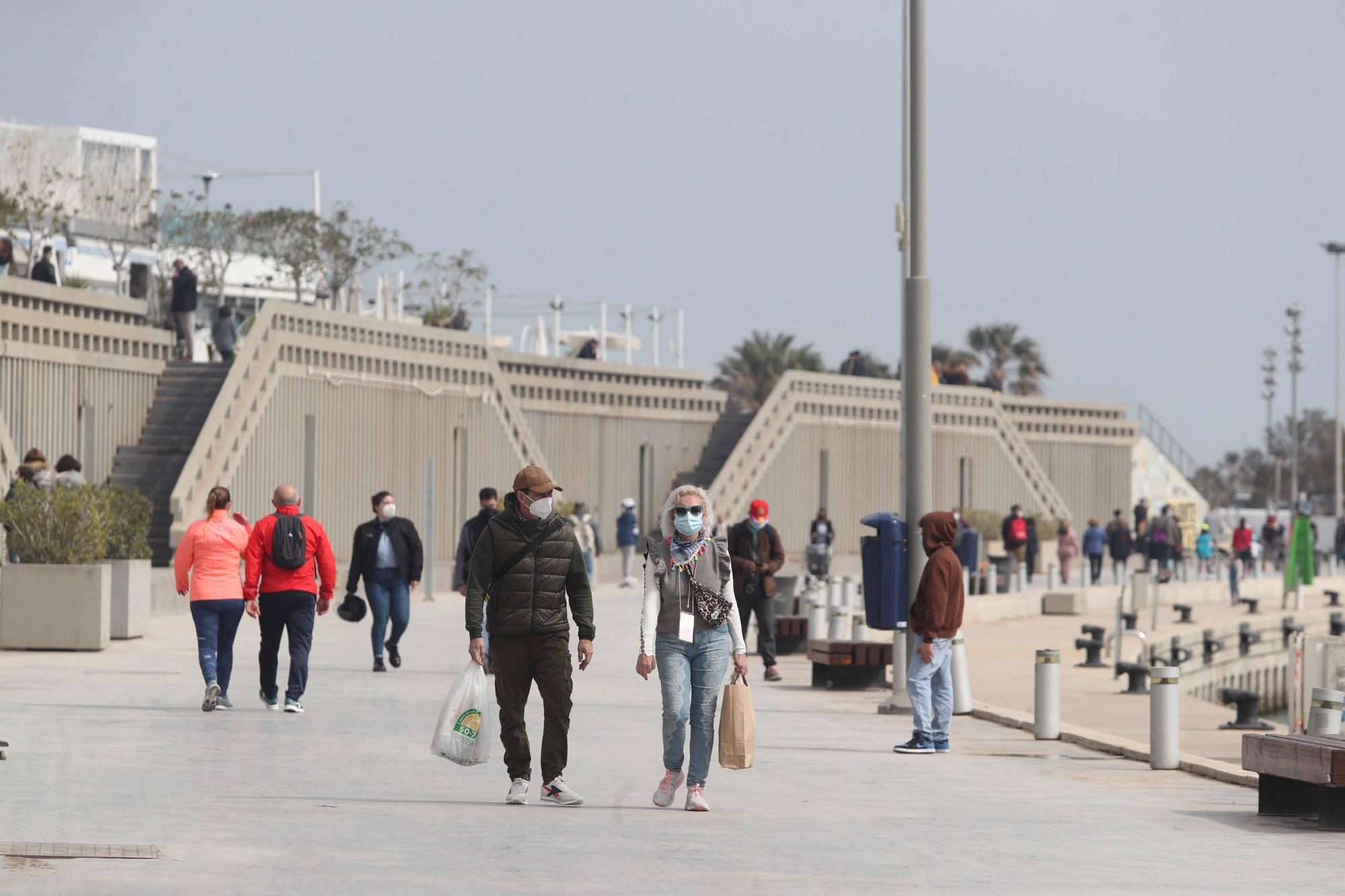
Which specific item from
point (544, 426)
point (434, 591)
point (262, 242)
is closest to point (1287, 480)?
point (262, 242)

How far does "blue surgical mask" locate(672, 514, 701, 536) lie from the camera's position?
10469 mm

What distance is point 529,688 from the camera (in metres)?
10.5

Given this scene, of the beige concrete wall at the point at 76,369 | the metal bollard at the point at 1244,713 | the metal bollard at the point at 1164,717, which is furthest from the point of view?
the beige concrete wall at the point at 76,369

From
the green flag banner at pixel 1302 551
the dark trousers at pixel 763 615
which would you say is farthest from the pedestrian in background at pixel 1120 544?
the dark trousers at pixel 763 615

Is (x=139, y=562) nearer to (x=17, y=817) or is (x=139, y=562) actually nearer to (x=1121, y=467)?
(x=17, y=817)

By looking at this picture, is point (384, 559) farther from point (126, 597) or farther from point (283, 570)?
point (126, 597)

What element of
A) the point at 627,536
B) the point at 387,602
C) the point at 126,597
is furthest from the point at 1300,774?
the point at 627,536

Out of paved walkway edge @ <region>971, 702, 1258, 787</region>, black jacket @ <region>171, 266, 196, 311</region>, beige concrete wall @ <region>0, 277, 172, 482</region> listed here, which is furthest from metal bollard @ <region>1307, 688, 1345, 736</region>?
black jacket @ <region>171, 266, 196, 311</region>

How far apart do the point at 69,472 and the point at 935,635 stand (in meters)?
14.2

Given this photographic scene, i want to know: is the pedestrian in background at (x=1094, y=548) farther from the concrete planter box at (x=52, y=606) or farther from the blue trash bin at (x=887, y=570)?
the blue trash bin at (x=887, y=570)

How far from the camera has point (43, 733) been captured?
519 inches

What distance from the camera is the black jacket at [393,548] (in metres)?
18.6

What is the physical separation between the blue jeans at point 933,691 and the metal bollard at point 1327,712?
2834 millimetres

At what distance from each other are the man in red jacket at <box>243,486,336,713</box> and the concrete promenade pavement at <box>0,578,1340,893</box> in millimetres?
377
